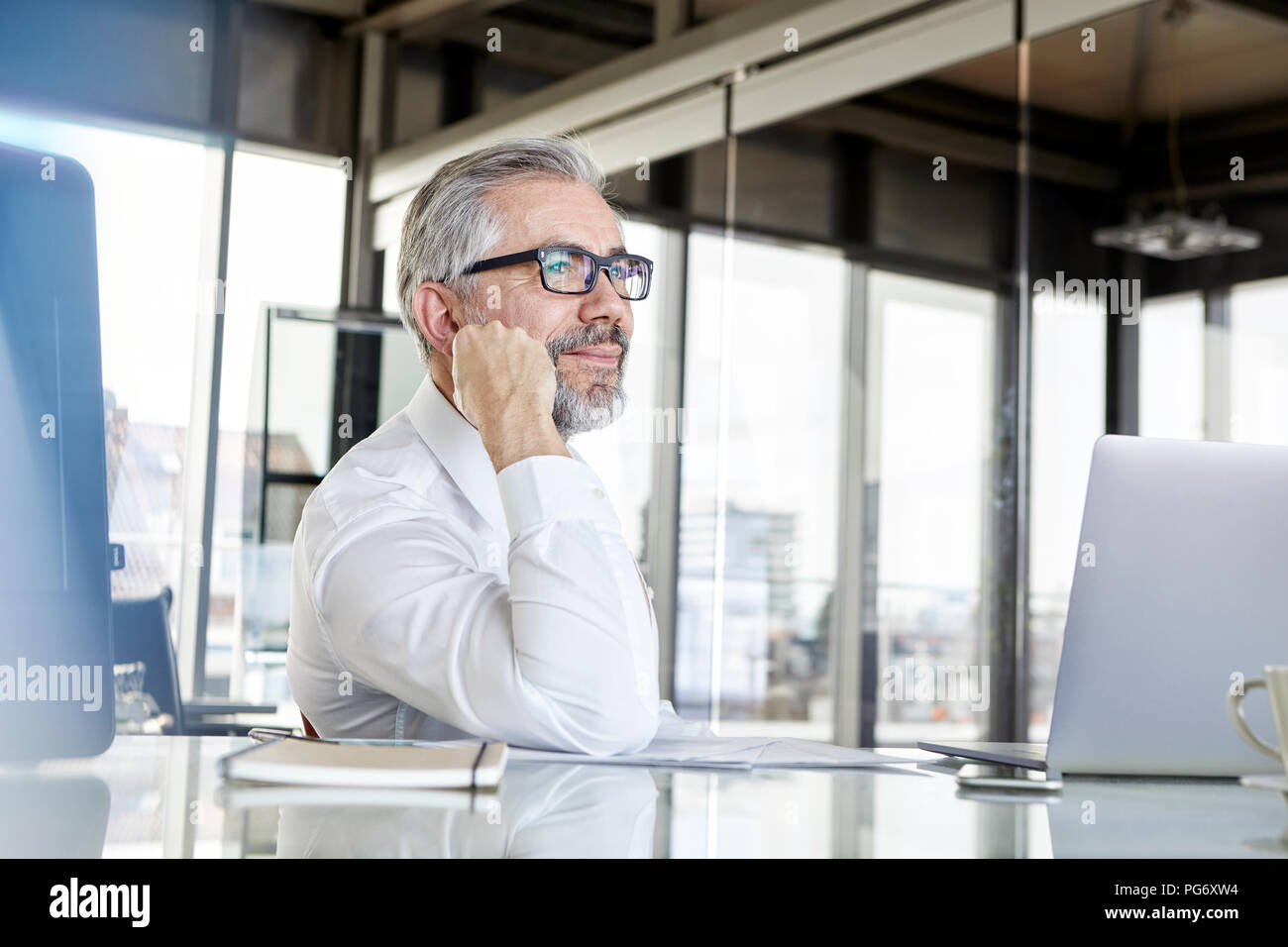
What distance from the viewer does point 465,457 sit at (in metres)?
1.42

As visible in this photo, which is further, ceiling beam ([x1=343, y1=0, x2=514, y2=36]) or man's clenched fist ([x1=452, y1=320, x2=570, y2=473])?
ceiling beam ([x1=343, y1=0, x2=514, y2=36])

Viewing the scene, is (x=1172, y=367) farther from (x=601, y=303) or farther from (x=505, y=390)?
(x=505, y=390)

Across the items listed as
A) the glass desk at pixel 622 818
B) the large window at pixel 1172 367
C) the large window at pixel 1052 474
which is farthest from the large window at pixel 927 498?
the glass desk at pixel 622 818

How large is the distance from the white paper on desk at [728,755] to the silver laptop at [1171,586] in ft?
0.68

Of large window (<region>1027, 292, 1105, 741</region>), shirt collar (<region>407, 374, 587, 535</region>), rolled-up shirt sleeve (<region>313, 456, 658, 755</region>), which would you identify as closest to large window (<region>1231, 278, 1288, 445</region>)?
large window (<region>1027, 292, 1105, 741</region>)

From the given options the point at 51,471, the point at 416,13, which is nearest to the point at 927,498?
the point at 416,13

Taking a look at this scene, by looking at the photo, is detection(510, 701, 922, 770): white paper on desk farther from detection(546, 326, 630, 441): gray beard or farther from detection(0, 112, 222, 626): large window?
detection(0, 112, 222, 626): large window

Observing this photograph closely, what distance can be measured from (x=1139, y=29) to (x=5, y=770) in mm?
3665

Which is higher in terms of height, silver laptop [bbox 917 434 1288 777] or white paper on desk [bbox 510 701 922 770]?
silver laptop [bbox 917 434 1288 777]

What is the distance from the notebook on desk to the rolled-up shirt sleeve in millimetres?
212

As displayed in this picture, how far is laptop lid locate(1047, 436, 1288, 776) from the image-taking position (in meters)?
1.03

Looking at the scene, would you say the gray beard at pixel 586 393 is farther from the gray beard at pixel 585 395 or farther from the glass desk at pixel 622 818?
the glass desk at pixel 622 818

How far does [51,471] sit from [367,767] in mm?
377
